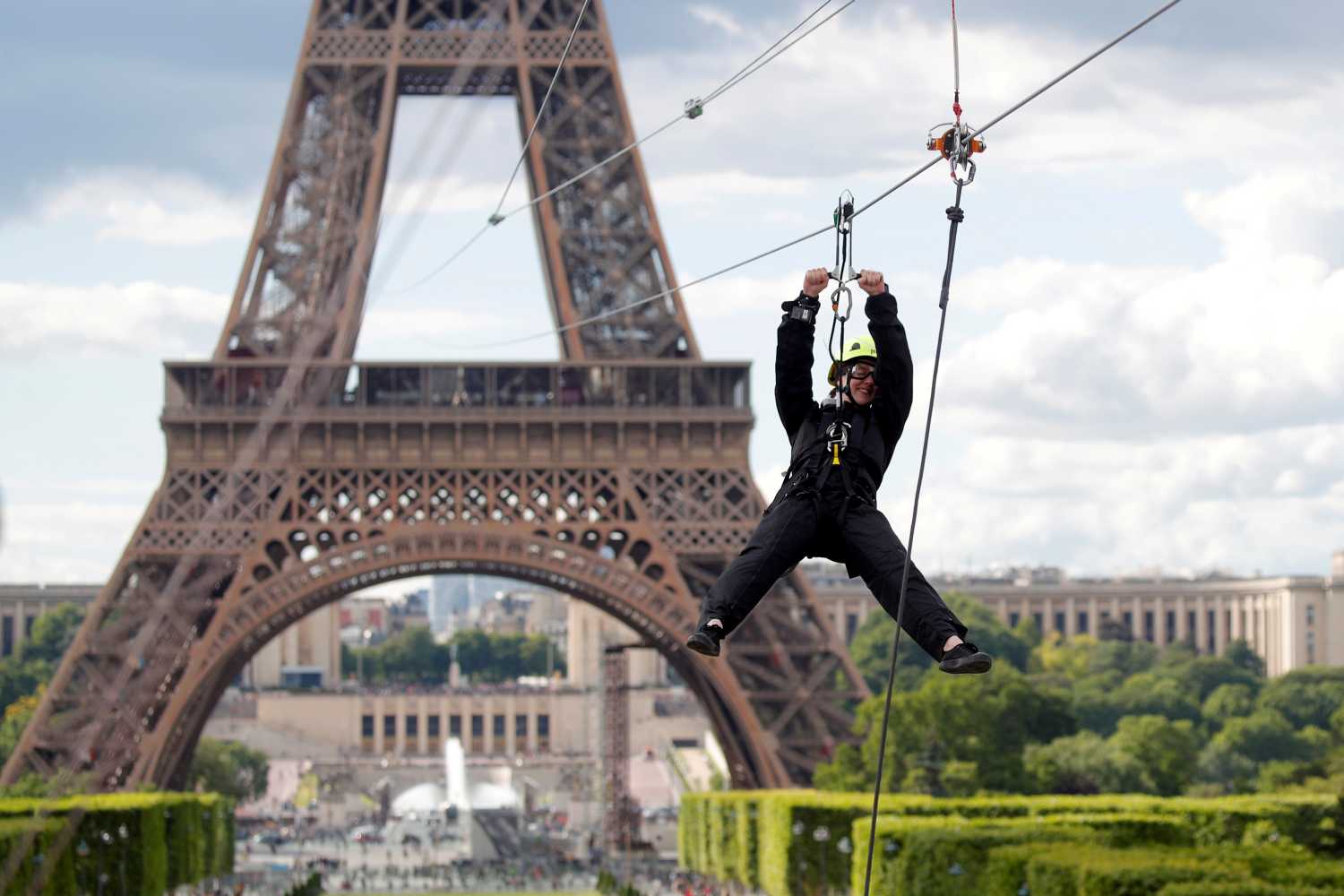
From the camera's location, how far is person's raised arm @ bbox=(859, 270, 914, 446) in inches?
516

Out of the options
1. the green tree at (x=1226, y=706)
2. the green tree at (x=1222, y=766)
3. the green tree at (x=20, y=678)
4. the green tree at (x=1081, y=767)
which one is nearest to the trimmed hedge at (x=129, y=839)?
the green tree at (x=1081, y=767)

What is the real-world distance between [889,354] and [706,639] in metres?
1.85

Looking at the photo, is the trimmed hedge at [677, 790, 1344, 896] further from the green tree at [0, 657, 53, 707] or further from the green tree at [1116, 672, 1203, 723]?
the green tree at [0, 657, 53, 707]

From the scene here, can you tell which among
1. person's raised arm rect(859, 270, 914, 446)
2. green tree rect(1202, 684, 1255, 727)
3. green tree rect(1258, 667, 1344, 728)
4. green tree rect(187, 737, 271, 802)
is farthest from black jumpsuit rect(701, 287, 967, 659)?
green tree rect(1202, 684, 1255, 727)

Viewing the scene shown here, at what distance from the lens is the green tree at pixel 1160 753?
92062 mm

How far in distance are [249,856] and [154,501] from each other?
47868 millimetres

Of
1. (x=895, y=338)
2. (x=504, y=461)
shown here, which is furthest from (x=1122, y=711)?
(x=895, y=338)

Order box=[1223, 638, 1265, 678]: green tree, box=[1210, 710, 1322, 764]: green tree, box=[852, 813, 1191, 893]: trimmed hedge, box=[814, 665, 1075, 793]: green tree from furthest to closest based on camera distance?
box=[1223, 638, 1265, 678]: green tree < box=[1210, 710, 1322, 764]: green tree < box=[814, 665, 1075, 793]: green tree < box=[852, 813, 1191, 893]: trimmed hedge

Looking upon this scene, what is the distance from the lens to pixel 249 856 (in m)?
107

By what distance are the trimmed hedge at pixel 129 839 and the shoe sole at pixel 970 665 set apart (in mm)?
39937

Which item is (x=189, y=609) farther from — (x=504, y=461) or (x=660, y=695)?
(x=660, y=695)

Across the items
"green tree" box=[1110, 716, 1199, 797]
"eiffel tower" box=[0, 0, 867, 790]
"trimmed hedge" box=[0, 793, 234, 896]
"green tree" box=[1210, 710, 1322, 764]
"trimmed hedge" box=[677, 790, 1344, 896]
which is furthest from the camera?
"green tree" box=[1210, 710, 1322, 764]

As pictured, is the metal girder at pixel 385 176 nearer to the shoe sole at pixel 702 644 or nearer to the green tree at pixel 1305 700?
the shoe sole at pixel 702 644

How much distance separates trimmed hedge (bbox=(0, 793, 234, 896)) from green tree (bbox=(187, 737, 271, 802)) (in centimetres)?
2704
